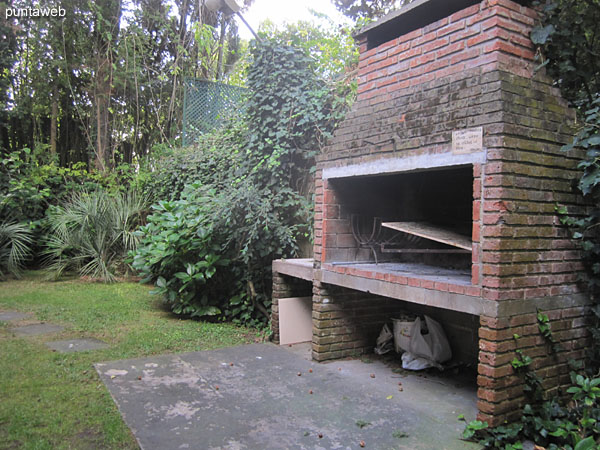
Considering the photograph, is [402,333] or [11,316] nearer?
[402,333]

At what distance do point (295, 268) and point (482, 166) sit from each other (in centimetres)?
253

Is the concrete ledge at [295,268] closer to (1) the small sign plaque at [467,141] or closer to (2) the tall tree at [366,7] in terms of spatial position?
(1) the small sign plaque at [467,141]

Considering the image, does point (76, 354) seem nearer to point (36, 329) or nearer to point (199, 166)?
point (36, 329)

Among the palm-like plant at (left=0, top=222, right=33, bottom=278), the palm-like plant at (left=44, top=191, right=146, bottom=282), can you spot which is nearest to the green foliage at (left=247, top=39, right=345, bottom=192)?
the palm-like plant at (left=44, top=191, right=146, bottom=282)

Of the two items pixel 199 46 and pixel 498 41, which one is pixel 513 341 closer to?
pixel 498 41

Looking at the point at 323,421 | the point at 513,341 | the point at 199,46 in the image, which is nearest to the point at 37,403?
the point at 323,421

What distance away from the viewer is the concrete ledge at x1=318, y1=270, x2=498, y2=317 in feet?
9.85

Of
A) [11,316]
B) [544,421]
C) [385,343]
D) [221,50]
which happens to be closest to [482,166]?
[544,421]

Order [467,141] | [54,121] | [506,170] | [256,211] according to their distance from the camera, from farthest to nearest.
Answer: [54,121] → [256,211] → [467,141] → [506,170]

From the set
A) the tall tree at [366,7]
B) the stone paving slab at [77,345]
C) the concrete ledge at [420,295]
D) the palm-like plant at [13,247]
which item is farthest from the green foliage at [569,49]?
the tall tree at [366,7]

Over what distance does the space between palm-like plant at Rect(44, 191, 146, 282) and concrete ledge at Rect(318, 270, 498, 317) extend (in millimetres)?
5203

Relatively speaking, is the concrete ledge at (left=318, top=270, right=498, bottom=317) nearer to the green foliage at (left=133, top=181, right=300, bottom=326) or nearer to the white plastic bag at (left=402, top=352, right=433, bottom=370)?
the white plastic bag at (left=402, top=352, right=433, bottom=370)

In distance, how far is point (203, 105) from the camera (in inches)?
391
